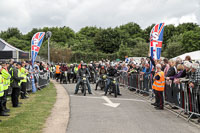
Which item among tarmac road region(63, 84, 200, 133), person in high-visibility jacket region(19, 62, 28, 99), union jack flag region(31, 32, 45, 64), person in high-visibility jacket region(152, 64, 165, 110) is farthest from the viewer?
union jack flag region(31, 32, 45, 64)

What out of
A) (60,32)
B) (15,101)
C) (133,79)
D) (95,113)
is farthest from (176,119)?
(60,32)

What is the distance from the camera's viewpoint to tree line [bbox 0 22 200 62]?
6384 centimetres

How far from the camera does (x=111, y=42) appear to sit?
262ft

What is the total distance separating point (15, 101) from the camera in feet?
35.2

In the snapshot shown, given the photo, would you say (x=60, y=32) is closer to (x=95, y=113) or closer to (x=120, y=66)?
(x=120, y=66)

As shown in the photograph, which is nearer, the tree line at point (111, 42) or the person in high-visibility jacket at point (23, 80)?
the person in high-visibility jacket at point (23, 80)

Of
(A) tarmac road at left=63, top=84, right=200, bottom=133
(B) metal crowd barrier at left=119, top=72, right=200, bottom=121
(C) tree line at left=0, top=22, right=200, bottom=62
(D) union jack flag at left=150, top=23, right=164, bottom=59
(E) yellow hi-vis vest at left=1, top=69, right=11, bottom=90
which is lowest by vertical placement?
(A) tarmac road at left=63, top=84, right=200, bottom=133

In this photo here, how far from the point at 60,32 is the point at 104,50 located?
79.7ft

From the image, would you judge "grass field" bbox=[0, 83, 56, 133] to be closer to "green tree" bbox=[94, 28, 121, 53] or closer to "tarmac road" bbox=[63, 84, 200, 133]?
"tarmac road" bbox=[63, 84, 200, 133]

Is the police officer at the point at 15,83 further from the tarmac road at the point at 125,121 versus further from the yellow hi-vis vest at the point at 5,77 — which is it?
the tarmac road at the point at 125,121

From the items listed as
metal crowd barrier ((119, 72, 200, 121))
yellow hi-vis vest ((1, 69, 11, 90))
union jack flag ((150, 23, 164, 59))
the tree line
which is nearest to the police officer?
yellow hi-vis vest ((1, 69, 11, 90))

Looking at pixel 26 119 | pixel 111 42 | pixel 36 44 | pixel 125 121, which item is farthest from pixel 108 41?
pixel 125 121

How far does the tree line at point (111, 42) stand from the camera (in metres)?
63.8

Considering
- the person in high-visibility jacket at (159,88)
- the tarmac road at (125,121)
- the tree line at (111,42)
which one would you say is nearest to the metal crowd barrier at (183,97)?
the person in high-visibility jacket at (159,88)
